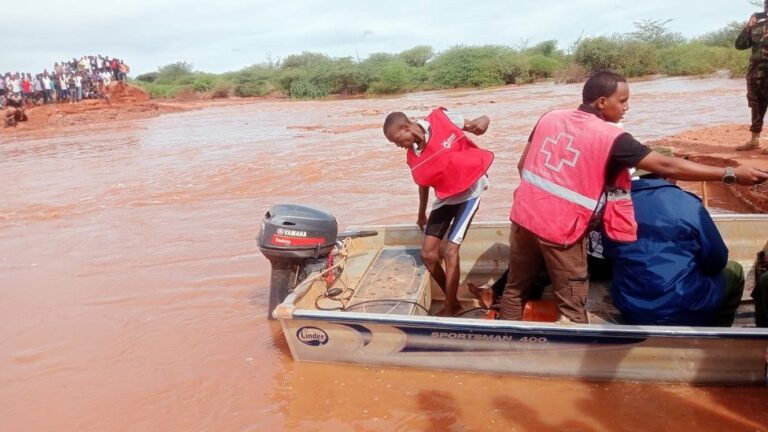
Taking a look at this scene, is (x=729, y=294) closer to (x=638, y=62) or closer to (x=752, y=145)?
(x=752, y=145)

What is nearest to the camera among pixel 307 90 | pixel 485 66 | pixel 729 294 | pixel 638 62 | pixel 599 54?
pixel 729 294

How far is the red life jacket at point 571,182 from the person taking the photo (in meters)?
2.81

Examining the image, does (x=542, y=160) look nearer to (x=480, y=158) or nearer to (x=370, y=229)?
(x=480, y=158)

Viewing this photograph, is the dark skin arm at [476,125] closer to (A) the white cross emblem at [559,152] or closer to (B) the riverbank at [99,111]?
(A) the white cross emblem at [559,152]

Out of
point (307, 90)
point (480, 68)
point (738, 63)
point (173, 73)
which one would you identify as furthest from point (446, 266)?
point (173, 73)

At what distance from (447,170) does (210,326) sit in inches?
94.1

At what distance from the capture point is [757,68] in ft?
22.9

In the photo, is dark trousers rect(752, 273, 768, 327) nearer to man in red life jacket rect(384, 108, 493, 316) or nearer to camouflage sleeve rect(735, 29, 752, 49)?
man in red life jacket rect(384, 108, 493, 316)

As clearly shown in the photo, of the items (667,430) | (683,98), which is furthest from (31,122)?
(667,430)

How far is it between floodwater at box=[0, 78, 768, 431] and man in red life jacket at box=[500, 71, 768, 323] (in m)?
0.67

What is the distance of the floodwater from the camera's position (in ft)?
10.8

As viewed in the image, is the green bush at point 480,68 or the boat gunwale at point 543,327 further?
the green bush at point 480,68

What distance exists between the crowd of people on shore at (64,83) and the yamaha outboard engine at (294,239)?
94.6ft

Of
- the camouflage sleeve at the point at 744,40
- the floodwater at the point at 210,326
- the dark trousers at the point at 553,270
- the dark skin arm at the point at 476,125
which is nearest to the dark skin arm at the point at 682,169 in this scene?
the dark trousers at the point at 553,270
